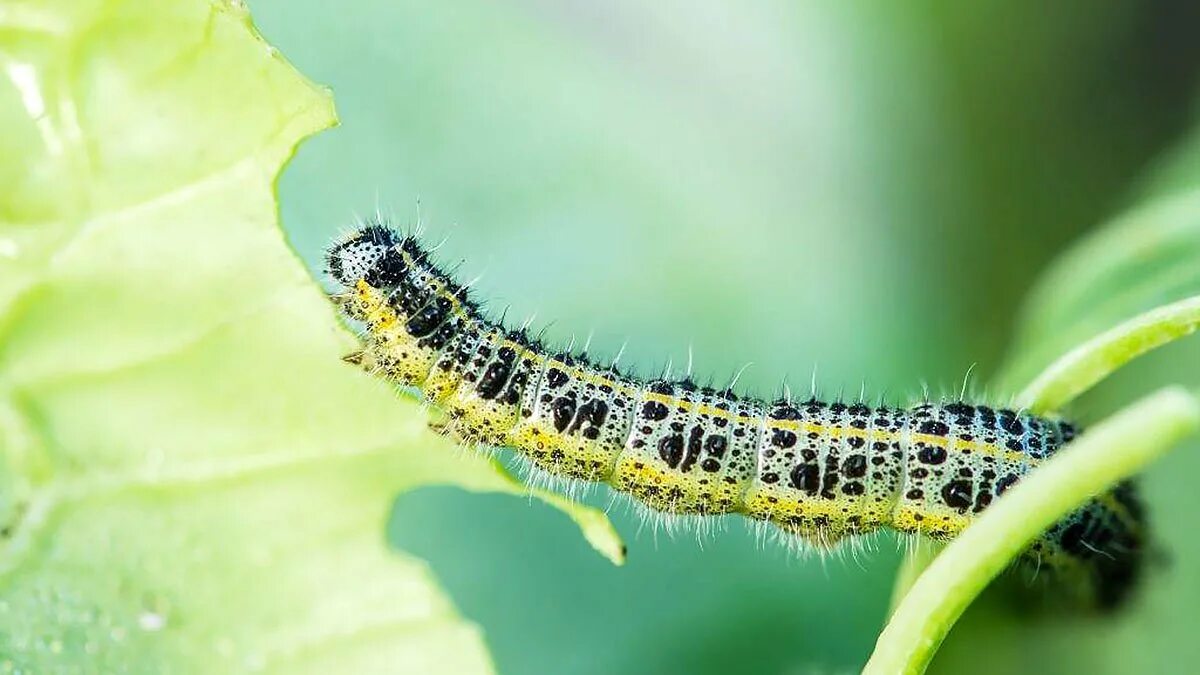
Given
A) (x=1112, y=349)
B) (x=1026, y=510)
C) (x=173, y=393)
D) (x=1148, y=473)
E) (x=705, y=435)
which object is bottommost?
(x=173, y=393)

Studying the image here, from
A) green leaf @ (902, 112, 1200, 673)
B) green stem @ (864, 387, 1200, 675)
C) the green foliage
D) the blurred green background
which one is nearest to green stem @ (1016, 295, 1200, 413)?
the green foliage

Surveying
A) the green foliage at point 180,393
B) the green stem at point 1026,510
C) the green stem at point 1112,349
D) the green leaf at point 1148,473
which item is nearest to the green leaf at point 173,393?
the green foliage at point 180,393

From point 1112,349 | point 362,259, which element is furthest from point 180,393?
point 1112,349

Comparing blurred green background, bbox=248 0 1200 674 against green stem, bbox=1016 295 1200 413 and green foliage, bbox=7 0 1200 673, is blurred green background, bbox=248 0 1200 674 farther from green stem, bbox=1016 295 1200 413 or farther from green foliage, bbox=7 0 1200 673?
green stem, bbox=1016 295 1200 413

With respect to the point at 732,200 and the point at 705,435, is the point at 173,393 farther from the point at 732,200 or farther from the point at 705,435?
the point at 732,200

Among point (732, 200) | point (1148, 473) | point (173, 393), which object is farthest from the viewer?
point (732, 200)

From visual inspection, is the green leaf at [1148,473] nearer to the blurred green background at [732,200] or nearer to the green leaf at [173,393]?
the blurred green background at [732,200]
